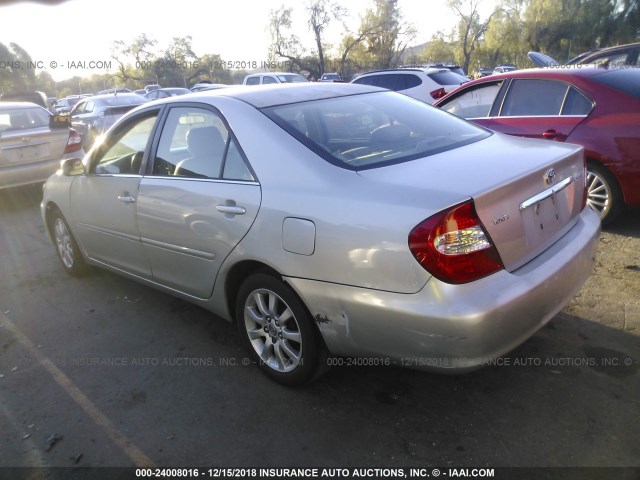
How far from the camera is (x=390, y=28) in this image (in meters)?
42.3

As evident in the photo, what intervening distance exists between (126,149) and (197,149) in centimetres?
95

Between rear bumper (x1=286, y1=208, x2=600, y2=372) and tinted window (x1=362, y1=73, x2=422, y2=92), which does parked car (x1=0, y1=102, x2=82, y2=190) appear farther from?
tinted window (x1=362, y1=73, x2=422, y2=92)

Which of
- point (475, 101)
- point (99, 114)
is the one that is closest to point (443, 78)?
point (475, 101)

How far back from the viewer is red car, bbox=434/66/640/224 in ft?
14.7

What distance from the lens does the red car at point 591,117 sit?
4477mm

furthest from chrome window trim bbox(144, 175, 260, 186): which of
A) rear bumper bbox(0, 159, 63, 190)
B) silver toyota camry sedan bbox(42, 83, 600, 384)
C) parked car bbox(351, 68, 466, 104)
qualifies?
parked car bbox(351, 68, 466, 104)

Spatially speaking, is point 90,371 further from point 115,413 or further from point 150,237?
point 150,237

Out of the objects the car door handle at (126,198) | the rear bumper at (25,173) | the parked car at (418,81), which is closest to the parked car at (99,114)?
the rear bumper at (25,173)

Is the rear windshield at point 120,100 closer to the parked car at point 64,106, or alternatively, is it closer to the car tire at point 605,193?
the parked car at point 64,106

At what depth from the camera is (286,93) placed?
3234 millimetres

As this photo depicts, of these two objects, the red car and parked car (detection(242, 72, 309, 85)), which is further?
parked car (detection(242, 72, 309, 85))

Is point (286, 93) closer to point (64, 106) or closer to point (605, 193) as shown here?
point (605, 193)

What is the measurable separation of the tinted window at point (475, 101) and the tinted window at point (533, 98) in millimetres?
219

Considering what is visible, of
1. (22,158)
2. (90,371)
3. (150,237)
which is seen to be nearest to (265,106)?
(150,237)
